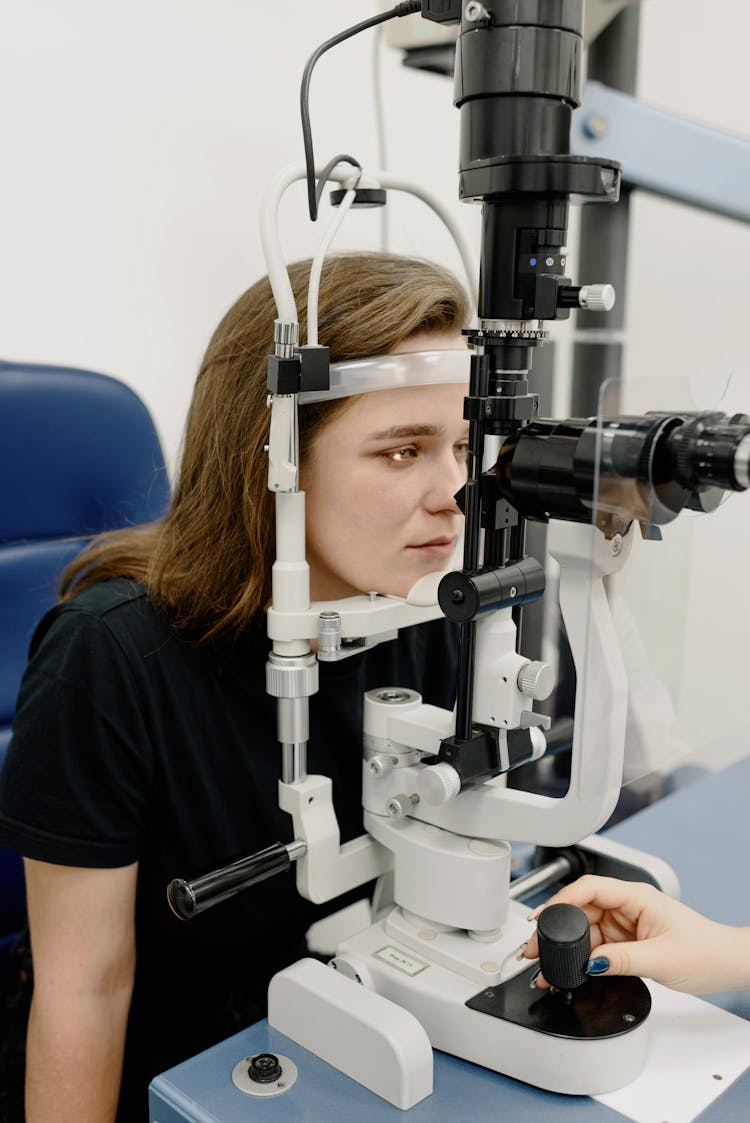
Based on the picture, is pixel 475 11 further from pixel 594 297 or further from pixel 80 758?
pixel 80 758

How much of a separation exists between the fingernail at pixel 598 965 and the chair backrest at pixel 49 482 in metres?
0.84

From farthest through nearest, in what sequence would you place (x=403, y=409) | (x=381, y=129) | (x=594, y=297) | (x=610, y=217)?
(x=381, y=129) < (x=610, y=217) < (x=403, y=409) < (x=594, y=297)

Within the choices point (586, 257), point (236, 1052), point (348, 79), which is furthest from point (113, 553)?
point (348, 79)

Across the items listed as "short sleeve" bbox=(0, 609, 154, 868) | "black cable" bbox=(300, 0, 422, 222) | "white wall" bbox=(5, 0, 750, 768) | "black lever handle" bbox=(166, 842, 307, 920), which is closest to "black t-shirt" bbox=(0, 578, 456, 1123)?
"short sleeve" bbox=(0, 609, 154, 868)

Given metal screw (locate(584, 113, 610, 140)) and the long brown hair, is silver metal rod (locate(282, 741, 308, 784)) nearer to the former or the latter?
the long brown hair

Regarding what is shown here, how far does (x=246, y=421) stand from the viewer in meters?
1.06

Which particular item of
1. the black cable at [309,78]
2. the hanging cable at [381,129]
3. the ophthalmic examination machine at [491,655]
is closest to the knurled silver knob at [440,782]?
the ophthalmic examination machine at [491,655]

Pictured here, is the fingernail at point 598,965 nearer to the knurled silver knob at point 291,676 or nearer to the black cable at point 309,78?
the knurled silver knob at point 291,676

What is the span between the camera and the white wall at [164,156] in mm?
1687

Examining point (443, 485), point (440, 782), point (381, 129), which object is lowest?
point (440, 782)

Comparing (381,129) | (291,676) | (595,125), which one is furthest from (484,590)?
(381,129)

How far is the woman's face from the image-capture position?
989mm

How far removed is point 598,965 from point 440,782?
0.63 feet

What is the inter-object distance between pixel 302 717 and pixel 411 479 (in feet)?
0.93
